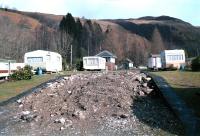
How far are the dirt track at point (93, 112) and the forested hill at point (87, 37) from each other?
43850 mm

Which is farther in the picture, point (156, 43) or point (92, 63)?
point (156, 43)

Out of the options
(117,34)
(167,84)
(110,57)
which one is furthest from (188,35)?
(167,84)

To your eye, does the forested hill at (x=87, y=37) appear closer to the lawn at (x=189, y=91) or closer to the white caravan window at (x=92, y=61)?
the white caravan window at (x=92, y=61)

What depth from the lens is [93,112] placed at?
48.1ft

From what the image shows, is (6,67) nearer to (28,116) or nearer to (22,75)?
(22,75)

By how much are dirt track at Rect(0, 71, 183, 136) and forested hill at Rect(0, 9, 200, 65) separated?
144 feet

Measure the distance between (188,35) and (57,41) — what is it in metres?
70.7

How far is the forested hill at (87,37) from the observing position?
75750mm

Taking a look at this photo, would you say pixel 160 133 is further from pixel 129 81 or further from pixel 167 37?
pixel 167 37

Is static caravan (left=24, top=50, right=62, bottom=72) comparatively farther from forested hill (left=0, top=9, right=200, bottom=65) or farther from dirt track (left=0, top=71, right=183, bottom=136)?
dirt track (left=0, top=71, right=183, bottom=136)

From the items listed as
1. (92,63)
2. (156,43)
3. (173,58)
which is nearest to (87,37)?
(156,43)

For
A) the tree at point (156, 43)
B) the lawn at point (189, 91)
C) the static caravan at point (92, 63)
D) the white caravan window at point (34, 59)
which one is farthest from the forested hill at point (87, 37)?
the lawn at point (189, 91)

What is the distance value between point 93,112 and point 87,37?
9800cm

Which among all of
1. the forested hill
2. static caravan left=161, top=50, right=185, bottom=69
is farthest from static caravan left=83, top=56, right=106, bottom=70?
the forested hill
